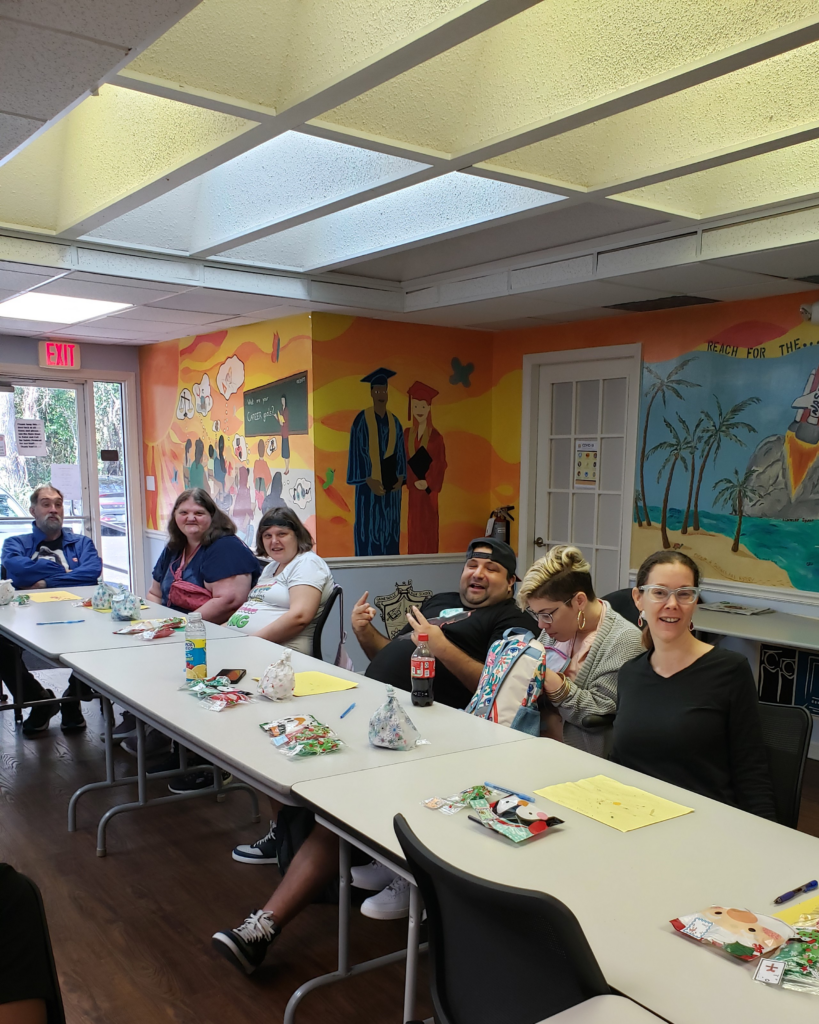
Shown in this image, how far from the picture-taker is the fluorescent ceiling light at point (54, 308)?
16.6 feet

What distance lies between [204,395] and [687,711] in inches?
201

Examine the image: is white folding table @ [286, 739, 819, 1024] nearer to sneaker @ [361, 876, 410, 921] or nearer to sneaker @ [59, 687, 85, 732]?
sneaker @ [361, 876, 410, 921]

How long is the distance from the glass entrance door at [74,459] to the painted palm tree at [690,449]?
15.7ft

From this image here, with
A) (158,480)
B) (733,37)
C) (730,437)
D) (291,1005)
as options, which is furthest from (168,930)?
(158,480)

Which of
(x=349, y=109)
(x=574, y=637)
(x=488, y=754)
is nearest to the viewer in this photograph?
(x=488, y=754)

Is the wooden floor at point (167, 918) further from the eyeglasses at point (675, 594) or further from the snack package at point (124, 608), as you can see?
the eyeglasses at point (675, 594)

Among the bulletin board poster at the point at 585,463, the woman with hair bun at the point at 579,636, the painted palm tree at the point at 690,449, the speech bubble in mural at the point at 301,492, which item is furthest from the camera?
→ the bulletin board poster at the point at 585,463

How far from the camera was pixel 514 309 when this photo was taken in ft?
17.0

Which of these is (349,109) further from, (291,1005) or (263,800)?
(263,800)

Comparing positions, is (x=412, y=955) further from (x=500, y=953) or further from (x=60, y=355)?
(x=60, y=355)

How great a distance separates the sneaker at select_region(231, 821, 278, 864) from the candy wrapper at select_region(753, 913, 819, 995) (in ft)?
7.29

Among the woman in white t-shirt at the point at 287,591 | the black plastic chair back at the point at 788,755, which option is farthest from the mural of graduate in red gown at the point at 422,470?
the black plastic chair back at the point at 788,755

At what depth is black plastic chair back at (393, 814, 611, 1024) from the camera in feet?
3.85

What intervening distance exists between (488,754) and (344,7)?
2.05m
